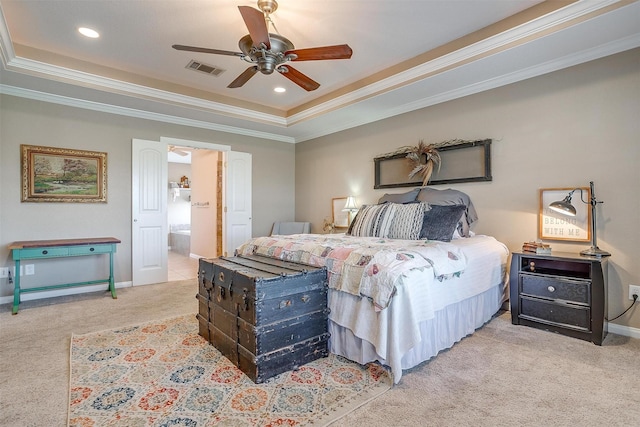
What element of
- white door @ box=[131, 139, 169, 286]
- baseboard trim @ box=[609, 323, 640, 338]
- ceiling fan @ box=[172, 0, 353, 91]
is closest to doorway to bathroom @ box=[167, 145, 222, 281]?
white door @ box=[131, 139, 169, 286]

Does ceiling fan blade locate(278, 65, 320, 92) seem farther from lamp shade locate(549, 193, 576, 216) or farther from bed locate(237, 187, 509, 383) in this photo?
lamp shade locate(549, 193, 576, 216)

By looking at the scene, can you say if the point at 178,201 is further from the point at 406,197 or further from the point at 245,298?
the point at 245,298

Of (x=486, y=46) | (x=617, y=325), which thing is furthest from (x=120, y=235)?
(x=617, y=325)

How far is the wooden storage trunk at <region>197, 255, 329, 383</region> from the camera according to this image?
1.92 m

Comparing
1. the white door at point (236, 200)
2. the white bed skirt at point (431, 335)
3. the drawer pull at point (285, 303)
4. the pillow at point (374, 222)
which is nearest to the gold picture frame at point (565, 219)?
the white bed skirt at point (431, 335)

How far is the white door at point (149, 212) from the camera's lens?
4.43m

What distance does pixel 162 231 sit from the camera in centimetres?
467

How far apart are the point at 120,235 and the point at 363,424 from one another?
4108 mm

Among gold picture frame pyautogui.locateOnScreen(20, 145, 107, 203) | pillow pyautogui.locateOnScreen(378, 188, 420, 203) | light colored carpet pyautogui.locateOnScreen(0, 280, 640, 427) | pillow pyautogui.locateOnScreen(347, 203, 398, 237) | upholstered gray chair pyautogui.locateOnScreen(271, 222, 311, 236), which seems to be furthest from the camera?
upholstered gray chair pyautogui.locateOnScreen(271, 222, 311, 236)

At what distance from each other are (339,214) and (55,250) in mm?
3663

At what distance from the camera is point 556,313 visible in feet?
8.62

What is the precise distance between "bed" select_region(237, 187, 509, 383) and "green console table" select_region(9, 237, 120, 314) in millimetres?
1879

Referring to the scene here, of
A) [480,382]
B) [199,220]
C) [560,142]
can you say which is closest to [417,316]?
[480,382]

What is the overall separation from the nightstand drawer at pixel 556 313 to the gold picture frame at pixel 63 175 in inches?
195
